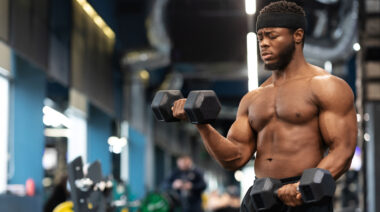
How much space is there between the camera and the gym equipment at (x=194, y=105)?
2.71 meters

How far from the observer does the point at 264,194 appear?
2840mm

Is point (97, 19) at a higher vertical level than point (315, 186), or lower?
higher

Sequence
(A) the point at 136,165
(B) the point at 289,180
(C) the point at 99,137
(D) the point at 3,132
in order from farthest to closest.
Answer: (A) the point at 136,165
(C) the point at 99,137
(D) the point at 3,132
(B) the point at 289,180

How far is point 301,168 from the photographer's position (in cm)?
304

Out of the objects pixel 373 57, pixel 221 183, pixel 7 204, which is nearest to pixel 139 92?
pixel 373 57

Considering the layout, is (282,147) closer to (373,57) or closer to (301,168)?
(301,168)

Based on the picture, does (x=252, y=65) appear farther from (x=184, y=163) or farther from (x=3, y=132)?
(x=184, y=163)

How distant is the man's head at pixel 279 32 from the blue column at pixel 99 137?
427 inches

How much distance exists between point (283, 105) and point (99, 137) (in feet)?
37.1

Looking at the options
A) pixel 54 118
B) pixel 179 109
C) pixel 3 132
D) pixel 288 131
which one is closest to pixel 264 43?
pixel 288 131

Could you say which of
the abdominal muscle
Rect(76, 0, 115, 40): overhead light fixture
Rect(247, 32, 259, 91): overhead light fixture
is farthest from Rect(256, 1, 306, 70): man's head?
Rect(76, 0, 115, 40): overhead light fixture

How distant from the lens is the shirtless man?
2979 mm

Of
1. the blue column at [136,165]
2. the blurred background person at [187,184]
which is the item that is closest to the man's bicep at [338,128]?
the blurred background person at [187,184]

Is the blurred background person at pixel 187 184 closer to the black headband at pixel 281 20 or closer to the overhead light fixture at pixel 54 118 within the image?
the overhead light fixture at pixel 54 118
